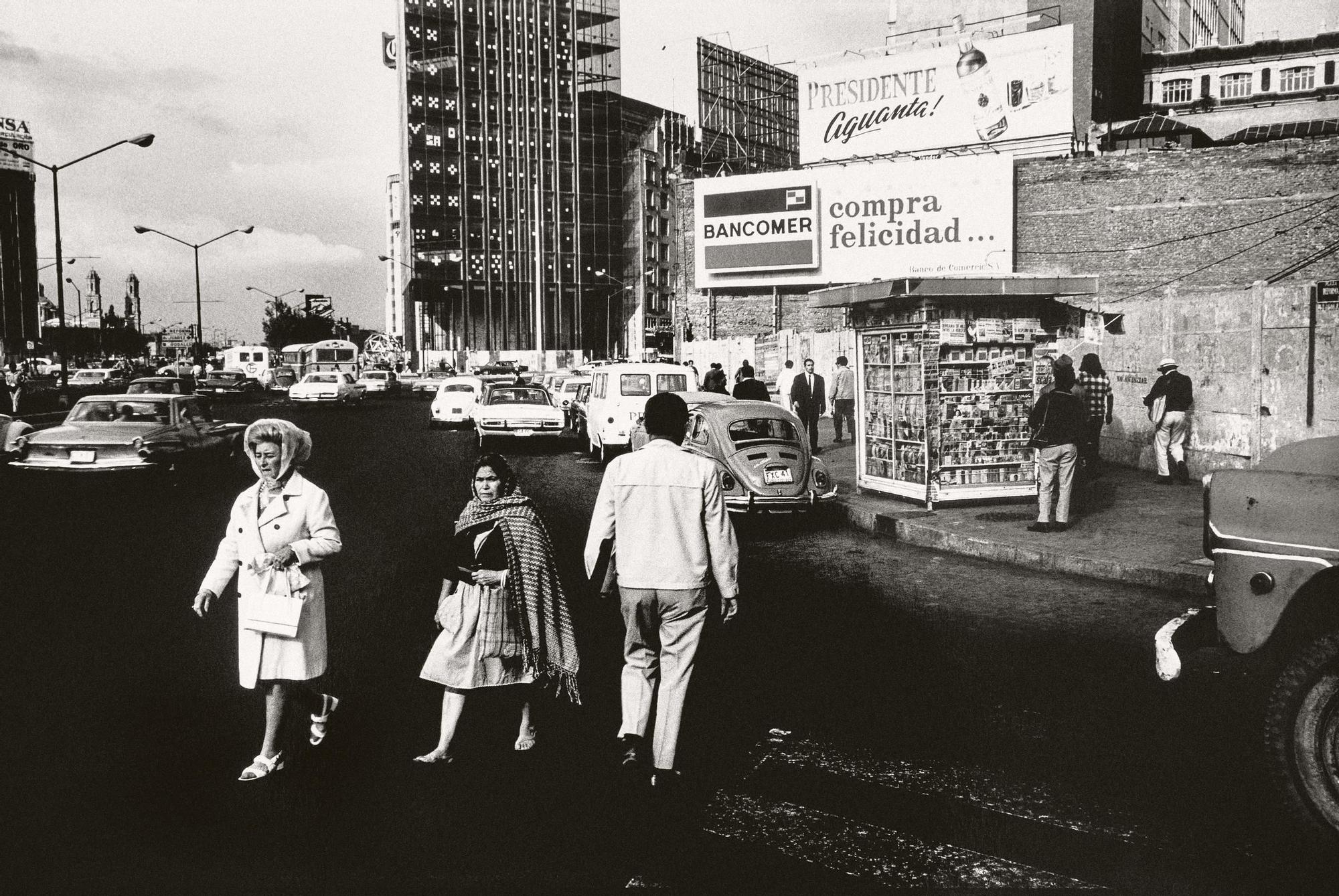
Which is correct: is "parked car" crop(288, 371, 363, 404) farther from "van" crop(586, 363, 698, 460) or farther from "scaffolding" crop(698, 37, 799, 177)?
"van" crop(586, 363, 698, 460)

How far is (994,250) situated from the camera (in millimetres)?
39844

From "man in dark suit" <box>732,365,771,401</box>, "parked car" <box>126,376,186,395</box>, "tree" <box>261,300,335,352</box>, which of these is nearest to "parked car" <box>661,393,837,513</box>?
"man in dark suit" <box>732,365,771,401</box>

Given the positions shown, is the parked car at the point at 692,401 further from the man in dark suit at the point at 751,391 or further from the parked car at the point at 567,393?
the parked car at the point at 567,393

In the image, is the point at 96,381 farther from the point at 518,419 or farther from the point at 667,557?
the point at 667,557

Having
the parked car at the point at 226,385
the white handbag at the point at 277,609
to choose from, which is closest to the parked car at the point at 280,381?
the parked car at the point at 226,385

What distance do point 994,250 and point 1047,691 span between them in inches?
1417

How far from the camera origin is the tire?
4.01m

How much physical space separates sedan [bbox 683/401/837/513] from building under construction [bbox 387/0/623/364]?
273 feet

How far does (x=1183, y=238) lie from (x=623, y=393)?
2634 cm

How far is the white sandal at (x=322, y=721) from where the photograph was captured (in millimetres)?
5098

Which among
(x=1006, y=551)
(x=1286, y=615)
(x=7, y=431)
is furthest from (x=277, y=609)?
(x=7, y=431)

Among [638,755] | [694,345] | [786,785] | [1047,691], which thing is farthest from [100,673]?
[694,345]

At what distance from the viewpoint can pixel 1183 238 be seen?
38.9m

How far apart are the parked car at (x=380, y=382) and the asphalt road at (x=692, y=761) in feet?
149
